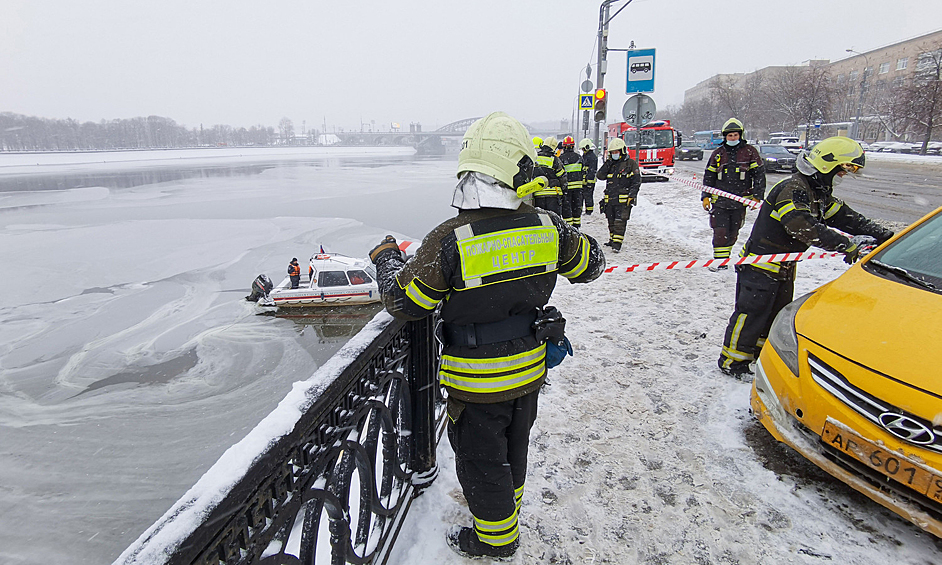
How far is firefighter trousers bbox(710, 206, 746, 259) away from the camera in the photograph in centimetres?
675

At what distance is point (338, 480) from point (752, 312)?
3328 millimetres

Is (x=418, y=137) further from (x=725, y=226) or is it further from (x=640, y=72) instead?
(x=725, y=226)

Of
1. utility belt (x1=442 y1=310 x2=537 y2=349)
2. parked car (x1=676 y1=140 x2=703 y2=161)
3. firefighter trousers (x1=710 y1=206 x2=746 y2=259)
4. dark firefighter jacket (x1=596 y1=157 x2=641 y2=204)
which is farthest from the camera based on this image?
parked car (x1=676 y1=140 x2=703 y2=161)

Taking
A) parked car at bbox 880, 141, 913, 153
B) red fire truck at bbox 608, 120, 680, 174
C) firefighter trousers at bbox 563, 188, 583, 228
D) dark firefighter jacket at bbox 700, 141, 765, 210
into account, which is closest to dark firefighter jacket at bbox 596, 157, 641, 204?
firefighter trousers at bbox 563, 188, 583, 228

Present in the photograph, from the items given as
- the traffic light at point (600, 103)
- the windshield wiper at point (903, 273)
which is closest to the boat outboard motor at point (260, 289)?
the traffic light at point (600, 103)

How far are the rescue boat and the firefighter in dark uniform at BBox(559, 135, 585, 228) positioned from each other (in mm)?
7420

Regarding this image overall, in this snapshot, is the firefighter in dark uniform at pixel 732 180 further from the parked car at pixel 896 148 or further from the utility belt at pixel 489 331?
the parked car at pixel 896 148

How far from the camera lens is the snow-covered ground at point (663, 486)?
228 cm

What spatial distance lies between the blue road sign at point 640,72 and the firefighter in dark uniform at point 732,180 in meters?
5.56

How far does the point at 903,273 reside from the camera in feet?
9.39

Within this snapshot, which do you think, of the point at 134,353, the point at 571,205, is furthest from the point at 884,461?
the point at 134,353

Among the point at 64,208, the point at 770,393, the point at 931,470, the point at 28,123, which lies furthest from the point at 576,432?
the point at 28,123

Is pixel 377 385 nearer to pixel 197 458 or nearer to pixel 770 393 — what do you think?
pixel 770 393

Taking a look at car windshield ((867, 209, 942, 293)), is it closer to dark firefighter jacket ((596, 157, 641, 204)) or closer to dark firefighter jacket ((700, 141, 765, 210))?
dark firefighter jacket ((700, 141, 765, 210))
